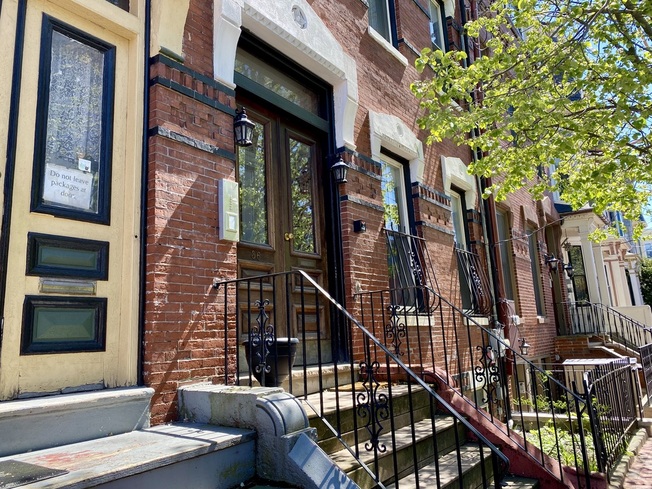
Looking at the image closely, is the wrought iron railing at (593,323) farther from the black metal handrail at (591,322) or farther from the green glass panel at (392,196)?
the green glass panel at (392,196)

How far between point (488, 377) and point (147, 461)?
12.2 feet

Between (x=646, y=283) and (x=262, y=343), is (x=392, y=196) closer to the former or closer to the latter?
(x=262, y=343)

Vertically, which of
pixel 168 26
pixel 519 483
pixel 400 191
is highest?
pixel 168 26

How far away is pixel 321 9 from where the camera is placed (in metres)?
5.86

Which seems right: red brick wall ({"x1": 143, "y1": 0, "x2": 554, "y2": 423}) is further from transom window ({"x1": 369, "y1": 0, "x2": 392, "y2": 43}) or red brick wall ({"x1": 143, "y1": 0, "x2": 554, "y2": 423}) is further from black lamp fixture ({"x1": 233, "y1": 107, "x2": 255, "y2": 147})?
transom window ({"x1": 369, "y1": 0, "x2": 392, "y2": 43})

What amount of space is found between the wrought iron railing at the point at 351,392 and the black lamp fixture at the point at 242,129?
46.2 inches

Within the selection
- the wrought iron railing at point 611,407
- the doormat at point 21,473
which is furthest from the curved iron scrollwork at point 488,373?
the doormat at point 21,473

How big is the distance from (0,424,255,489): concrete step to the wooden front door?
5.31ft

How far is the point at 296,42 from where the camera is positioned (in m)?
5.21

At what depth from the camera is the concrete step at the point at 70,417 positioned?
105 inches

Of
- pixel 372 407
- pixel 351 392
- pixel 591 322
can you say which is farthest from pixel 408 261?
pixel 591 322

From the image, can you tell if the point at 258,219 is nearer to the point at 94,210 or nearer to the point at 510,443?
the point at 94,210

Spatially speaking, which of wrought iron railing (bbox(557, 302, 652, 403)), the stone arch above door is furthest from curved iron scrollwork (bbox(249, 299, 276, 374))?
wrought iron railing (bbox(557, 302, 652, 403))

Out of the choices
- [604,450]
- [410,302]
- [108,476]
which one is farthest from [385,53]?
[108,476]
